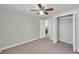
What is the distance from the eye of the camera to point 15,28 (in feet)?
10.8

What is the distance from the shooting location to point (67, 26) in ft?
12.6

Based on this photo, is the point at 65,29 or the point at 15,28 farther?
the point at 65,29

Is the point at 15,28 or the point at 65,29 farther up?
the point at 15,28

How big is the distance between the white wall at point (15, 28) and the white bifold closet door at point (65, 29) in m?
1.60

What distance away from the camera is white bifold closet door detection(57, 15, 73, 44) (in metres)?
3.64

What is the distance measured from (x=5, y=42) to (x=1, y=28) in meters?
0.58

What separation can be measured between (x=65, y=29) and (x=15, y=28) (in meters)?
2.61

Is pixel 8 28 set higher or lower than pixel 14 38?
higher

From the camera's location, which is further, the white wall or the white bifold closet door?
the white bifold closet door

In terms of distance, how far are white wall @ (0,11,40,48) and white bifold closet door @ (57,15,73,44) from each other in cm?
160

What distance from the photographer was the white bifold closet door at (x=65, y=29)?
12.0 feet

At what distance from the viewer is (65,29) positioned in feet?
13.0
